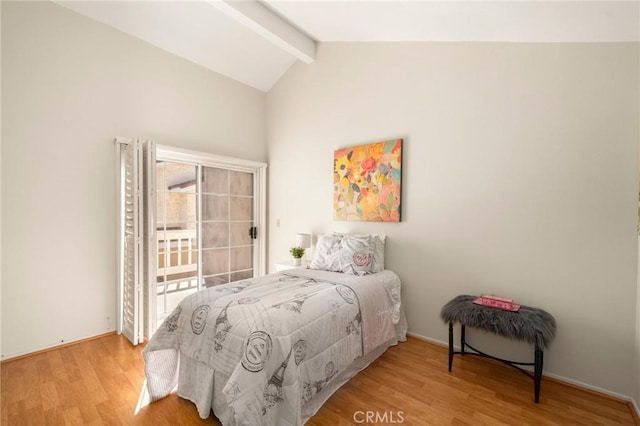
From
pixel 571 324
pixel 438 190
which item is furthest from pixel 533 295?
pixel 438 190

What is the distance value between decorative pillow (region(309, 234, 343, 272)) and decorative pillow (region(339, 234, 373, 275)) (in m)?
0.05

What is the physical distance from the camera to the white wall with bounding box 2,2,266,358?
2381 millimetres

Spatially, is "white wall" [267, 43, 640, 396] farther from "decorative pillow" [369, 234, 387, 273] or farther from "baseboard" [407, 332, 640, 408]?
"decorative pillow" [369, 234, 387, 273]

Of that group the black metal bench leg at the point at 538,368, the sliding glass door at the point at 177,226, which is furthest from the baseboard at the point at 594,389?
the sliding glass door at the point at 177,226

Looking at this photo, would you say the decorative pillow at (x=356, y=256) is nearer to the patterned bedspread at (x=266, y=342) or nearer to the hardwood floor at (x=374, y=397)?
Answer: the patterned bedspread at (x=266, y=342)

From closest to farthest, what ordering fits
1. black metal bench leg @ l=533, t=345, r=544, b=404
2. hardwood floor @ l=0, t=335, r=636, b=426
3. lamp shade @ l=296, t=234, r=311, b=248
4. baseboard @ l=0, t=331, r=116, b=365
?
hardwood floor @ l=0, t=335, r=636, b=426, black metal bench leg @ l=533, t=345, r=544, b=404, baseboard @ l=0, t=331, r=116, b=365, lamp shade @ l=296, t=234, r=311, b=248

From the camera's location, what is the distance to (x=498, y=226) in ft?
7.82

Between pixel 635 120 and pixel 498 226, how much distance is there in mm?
1059

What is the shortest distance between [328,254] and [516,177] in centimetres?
176

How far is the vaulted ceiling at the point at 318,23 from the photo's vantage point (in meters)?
1.95

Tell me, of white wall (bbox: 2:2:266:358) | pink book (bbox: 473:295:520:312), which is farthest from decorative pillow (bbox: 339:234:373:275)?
white wall (bbox: 2:2:266:358)

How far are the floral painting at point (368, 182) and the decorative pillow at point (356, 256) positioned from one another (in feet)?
1.18

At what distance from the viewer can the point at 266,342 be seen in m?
1.46

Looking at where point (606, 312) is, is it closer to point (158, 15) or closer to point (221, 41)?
point (221, 41)
